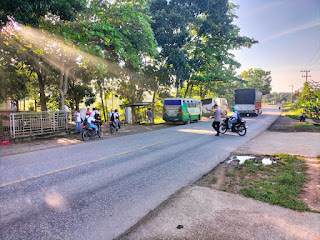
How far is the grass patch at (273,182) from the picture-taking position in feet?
14.1

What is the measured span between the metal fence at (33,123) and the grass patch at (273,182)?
1192 cm

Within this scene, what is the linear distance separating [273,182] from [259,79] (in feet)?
309

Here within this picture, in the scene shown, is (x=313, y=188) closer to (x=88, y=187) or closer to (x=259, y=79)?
(x=88, y=187)

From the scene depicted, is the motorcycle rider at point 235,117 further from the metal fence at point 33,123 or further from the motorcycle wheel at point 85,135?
the metal fence at point 33,123

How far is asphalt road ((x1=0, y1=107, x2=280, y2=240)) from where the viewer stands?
348cm

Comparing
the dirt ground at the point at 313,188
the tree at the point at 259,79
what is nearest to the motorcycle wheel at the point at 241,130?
the dirt ground at the point at 313,188

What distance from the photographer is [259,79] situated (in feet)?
292

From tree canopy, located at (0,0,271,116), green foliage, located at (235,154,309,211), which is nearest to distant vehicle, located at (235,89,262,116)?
tree canopy, located at (0,0,271,116)

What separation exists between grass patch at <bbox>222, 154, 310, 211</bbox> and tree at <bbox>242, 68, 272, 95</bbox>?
88689 mm

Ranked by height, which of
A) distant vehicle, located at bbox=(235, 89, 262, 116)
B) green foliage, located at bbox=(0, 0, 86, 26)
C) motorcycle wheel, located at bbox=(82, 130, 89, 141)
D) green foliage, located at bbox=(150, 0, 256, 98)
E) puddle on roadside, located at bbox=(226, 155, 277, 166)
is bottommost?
puddle on roadside, located at bbox=(226, 155, 277, 166)

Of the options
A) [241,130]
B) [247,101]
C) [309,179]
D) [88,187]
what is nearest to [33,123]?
[88,187]

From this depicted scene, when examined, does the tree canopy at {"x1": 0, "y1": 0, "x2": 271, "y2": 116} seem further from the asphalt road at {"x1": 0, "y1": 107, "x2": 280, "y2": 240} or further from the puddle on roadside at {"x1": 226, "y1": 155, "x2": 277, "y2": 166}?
the puddle on roadside at {"x1": 226, "y1": 155, "x2": 277, "y2": 166}

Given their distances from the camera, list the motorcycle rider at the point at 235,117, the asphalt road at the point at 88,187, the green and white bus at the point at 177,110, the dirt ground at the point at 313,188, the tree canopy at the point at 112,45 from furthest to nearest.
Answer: the green and white bus at the point at 177,110
the motorcycle rider at the point at 235,117
the tree canopy at the point at 112,45
the dirt ground at the point at 313,188
the asphalt road at the point at 88,187

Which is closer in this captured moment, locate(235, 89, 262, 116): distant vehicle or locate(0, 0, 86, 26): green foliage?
locate(0, 0, 86, 26): green foliage
